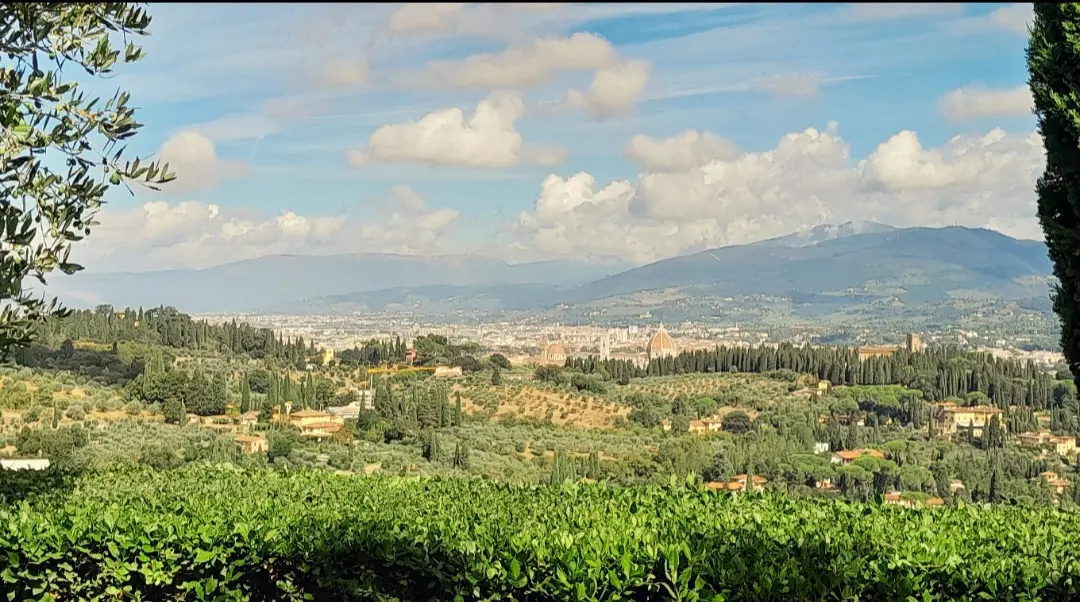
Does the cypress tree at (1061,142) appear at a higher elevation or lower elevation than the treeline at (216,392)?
higher

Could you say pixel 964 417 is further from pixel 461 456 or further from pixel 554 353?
pixel 554 353

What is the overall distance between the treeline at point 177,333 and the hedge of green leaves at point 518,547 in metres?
10.4

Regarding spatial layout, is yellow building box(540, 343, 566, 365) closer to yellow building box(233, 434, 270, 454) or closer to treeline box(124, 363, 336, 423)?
treeline box(124, 363, 336, 423)

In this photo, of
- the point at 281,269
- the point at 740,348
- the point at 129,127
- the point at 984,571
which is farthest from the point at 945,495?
the point at 281,269

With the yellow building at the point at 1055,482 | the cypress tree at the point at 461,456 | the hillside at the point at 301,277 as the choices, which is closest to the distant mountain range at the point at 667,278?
the hillside at the point at 301,277

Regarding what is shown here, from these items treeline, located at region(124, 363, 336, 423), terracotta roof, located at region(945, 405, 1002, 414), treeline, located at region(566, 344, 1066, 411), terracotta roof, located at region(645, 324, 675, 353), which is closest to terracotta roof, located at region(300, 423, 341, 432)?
treeline, located at region(124, 363, 336, 423)

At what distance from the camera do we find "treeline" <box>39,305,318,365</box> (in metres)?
16.5

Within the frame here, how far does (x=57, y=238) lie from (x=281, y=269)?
64774 millimetres

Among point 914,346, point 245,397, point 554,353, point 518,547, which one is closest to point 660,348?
point 554,353

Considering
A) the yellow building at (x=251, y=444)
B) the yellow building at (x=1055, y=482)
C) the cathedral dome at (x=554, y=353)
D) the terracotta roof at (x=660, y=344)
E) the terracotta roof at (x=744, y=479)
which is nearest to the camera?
the yellow building at (x=1055, y=482)

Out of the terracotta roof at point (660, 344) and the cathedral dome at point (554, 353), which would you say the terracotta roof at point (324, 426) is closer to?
the cathedral dome at point (554, 353)

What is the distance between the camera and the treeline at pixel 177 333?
54.1ft

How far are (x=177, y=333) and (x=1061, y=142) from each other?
49.2 ft

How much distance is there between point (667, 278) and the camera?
244 feet
